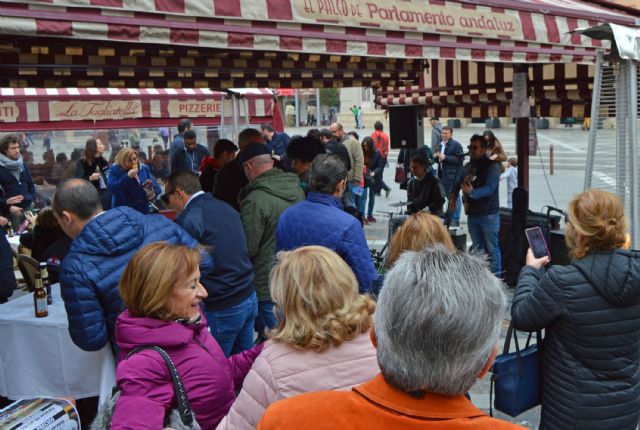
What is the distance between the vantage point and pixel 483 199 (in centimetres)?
725

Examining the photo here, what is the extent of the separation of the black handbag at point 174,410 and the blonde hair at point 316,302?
1.18ft

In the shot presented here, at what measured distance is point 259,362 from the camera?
2027mm

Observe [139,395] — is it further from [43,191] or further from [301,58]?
[43,191]

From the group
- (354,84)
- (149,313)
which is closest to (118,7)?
(149,313)

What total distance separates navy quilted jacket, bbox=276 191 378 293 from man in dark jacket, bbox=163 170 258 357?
0.34 m

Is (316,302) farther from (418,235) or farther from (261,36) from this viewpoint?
(261,36)

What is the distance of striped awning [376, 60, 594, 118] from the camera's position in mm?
8875

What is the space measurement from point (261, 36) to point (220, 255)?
4.74 feet

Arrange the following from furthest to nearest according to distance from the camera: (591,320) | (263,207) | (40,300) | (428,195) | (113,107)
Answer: (113,107), (428,195), (263,207), (40,300), (591,320)

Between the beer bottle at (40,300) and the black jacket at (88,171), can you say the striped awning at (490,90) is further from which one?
the beer bottle at (40,300)

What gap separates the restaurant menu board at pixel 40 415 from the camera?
303 centimetres

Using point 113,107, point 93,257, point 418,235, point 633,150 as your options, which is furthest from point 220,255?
point 113,107

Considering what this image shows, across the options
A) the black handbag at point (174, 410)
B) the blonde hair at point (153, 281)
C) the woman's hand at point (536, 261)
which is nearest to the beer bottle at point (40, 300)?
the blonde hair at point (153, 281)

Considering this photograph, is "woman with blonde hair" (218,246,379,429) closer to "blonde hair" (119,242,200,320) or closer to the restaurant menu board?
"blonde hair" (119,242,200,320)
